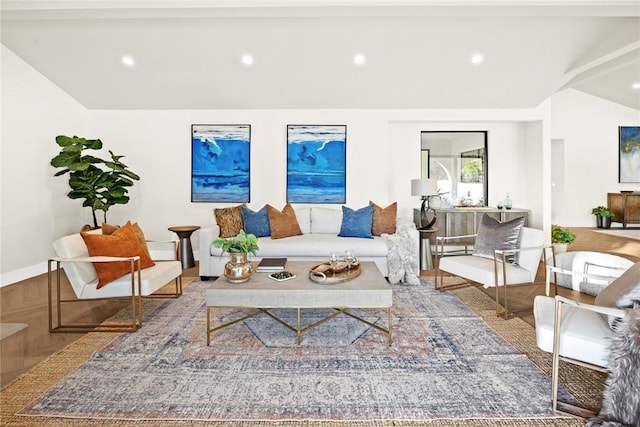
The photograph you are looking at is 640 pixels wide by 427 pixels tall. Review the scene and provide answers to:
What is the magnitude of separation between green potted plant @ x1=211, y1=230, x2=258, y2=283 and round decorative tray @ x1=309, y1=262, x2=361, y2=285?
530mm

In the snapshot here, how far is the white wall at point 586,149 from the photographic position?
366 inches

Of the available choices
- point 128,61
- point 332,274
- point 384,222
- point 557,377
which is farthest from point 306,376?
point 128,61

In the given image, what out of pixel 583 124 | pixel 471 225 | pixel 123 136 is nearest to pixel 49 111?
pixel 123 136

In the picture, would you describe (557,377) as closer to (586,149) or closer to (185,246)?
(185,246)

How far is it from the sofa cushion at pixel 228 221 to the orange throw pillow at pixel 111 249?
1.51 m

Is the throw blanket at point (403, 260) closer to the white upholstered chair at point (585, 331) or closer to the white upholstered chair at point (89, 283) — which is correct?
the white upholstered chair at point (585, 331)

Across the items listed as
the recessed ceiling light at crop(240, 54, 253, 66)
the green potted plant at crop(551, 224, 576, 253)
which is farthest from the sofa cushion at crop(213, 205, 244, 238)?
the green potted plant at crop(551, 224, 576, 253)

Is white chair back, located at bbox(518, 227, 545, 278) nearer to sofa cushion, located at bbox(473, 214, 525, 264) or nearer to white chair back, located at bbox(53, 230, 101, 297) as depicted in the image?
sofa cushion, located at bbox(473, 214, 525, 264)

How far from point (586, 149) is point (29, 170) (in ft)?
38.8

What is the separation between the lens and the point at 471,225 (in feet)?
20.2

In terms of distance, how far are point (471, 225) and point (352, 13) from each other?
13.4 feet

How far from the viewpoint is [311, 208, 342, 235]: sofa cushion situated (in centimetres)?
522

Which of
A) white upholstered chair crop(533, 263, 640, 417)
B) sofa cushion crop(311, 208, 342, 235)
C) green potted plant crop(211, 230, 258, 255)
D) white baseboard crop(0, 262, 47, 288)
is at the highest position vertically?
sofa cushion crop(311, 208, 342, 235)

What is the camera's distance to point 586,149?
9.44 m
